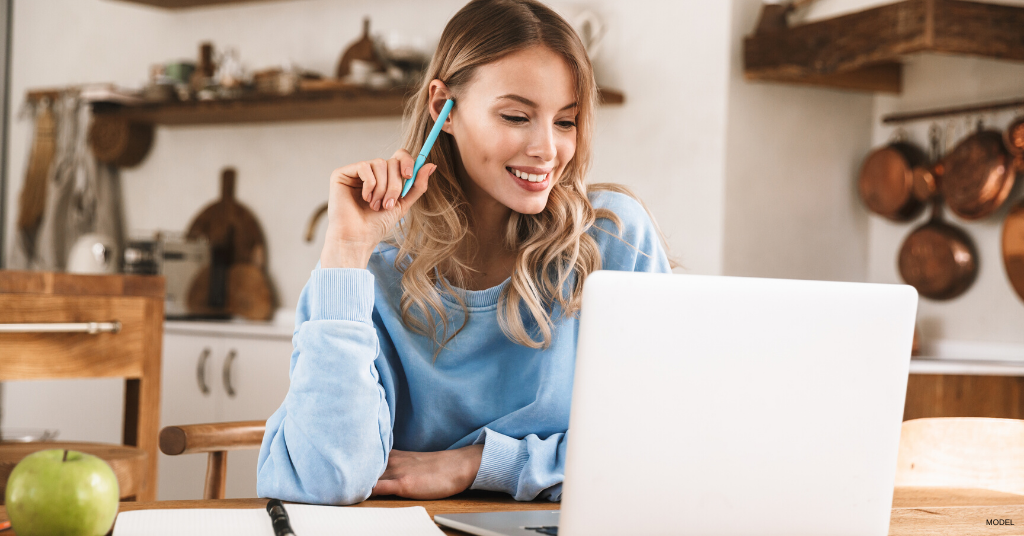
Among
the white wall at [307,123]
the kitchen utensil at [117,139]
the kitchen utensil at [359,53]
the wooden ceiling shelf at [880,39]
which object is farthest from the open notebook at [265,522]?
the kitchen utensil at [117,139]

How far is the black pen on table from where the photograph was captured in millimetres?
761

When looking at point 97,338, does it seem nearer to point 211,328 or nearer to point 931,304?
point 211,328

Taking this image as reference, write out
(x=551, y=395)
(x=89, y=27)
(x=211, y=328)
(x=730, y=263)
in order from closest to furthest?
(x=551, y=395) → (x=730, y=263) → (x=211, y=328) → (x=89, y=27)

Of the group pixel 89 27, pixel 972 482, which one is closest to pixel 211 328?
pixel 89 27

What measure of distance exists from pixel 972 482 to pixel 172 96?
3.02 m

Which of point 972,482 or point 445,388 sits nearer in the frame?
point 445,388

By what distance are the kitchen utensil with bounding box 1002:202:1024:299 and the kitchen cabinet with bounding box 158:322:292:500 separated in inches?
83.7

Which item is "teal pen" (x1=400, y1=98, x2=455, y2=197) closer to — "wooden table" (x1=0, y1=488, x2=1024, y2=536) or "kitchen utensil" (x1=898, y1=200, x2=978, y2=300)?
"wooden table" (x1=0, y1=488, x2=1024, y2=536)

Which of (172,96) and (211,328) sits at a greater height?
(172,96)

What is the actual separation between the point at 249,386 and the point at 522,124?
81.5 inches

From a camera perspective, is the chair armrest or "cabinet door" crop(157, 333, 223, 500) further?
"cabinet door" crop(157, 333, 223, 500)

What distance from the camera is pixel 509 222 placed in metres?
1.37

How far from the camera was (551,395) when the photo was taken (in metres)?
1.20

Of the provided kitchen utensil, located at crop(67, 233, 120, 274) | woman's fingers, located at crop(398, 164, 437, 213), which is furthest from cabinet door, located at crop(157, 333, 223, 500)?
woman's fingers, located at crop(398, 164, 437, 213)
